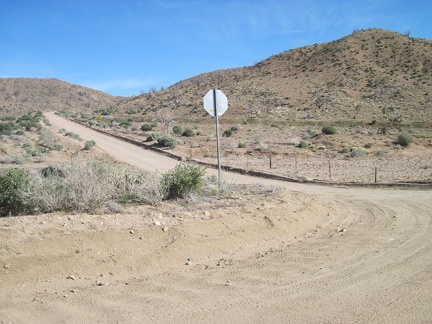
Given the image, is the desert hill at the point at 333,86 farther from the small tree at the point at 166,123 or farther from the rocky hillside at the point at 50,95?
the small tree at the point at 166,123

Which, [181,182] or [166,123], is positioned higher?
[166,123]

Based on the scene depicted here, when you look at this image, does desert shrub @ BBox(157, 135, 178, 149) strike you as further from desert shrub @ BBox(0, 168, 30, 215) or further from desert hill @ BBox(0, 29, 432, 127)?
desert hill @ BBox(0, 29, 432, 127)

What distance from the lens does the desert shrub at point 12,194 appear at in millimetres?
7383

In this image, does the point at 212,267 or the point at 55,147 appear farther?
the point at 55,147

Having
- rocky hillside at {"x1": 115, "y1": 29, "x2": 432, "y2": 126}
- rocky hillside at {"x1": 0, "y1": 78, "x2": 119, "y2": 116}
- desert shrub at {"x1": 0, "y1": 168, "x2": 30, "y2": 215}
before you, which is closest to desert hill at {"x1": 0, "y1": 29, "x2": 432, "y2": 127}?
rocky hillside at {"x1": 115, "y1": 29, "x2": 432, "y2": 126}

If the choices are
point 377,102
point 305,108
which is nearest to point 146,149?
point 305,108

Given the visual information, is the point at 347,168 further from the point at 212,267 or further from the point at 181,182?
the point at 212,267

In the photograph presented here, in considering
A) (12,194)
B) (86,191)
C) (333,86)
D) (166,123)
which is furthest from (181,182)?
(333,86)

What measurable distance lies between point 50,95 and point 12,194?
14178 centimetres

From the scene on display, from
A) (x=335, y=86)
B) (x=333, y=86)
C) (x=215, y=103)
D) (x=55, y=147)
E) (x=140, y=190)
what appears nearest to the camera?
(x=140, y=190)

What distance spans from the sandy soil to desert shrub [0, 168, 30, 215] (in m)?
0.86

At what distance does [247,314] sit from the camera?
447 centimetres

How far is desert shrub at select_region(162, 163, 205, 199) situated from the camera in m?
8.88

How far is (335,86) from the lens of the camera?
3081 inches
